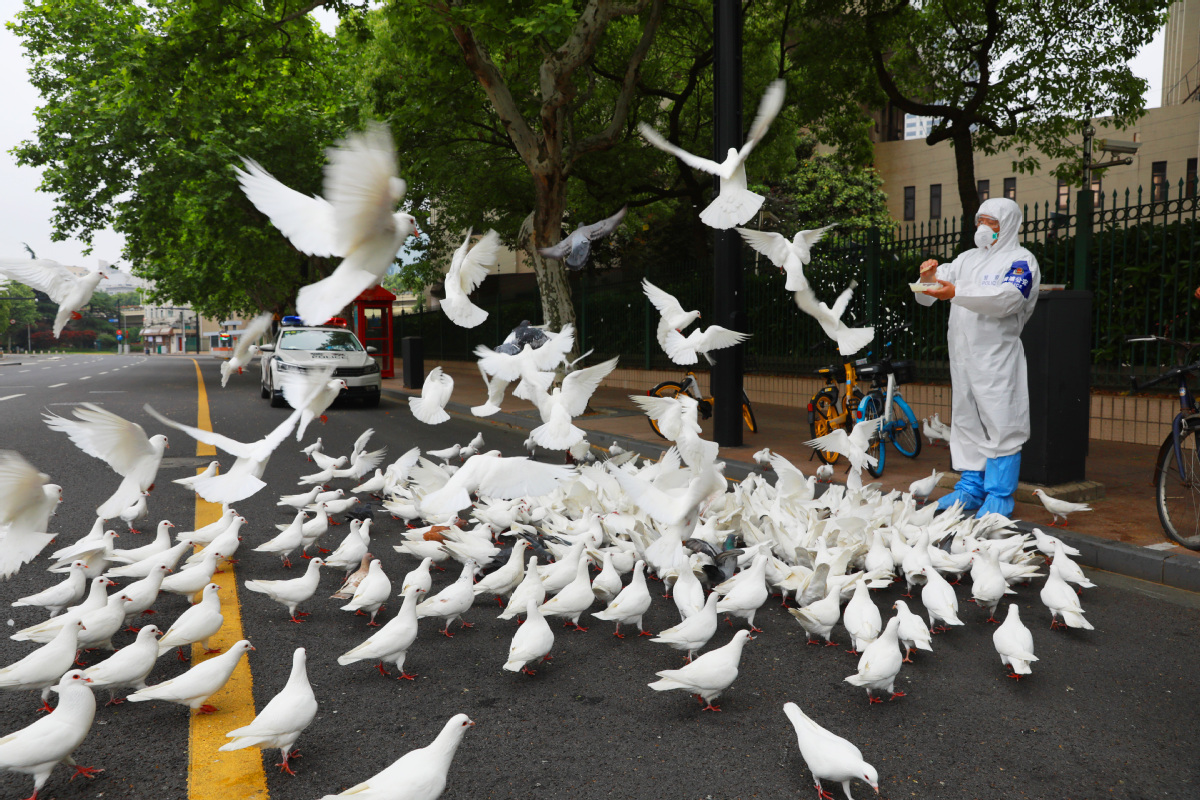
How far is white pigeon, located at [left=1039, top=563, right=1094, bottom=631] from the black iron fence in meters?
3.93

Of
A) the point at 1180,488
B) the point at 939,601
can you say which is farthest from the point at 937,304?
the point at 939,601

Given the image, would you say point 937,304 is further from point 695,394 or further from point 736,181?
point 736,181

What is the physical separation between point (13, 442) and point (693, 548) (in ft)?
29.0

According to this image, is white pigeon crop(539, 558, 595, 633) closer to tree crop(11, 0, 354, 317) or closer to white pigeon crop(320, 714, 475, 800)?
white pigeon crop(320, 714, 475, 800)

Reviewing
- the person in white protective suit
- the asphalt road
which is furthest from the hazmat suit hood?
the asphalt road

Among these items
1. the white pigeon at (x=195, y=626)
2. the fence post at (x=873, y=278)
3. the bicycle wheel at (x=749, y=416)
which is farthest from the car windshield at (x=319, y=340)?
the white pigeon at (x=195, y=626)

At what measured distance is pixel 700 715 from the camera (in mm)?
2738

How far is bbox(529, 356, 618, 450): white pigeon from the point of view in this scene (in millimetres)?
4133

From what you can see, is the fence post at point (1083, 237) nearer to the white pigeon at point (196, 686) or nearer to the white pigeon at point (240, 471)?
the white pigeon at point (240, 471)

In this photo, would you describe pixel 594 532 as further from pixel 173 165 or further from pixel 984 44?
pixel 173 165

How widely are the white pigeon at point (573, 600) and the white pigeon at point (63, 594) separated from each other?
205 cm

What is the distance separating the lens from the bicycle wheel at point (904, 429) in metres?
7.48

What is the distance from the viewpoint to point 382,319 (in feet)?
78.6

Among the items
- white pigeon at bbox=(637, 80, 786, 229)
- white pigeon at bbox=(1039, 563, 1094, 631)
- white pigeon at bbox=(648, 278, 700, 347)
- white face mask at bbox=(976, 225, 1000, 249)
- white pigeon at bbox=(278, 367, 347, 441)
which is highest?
white pigeon at bbox=(637, 80, 786, 229)
